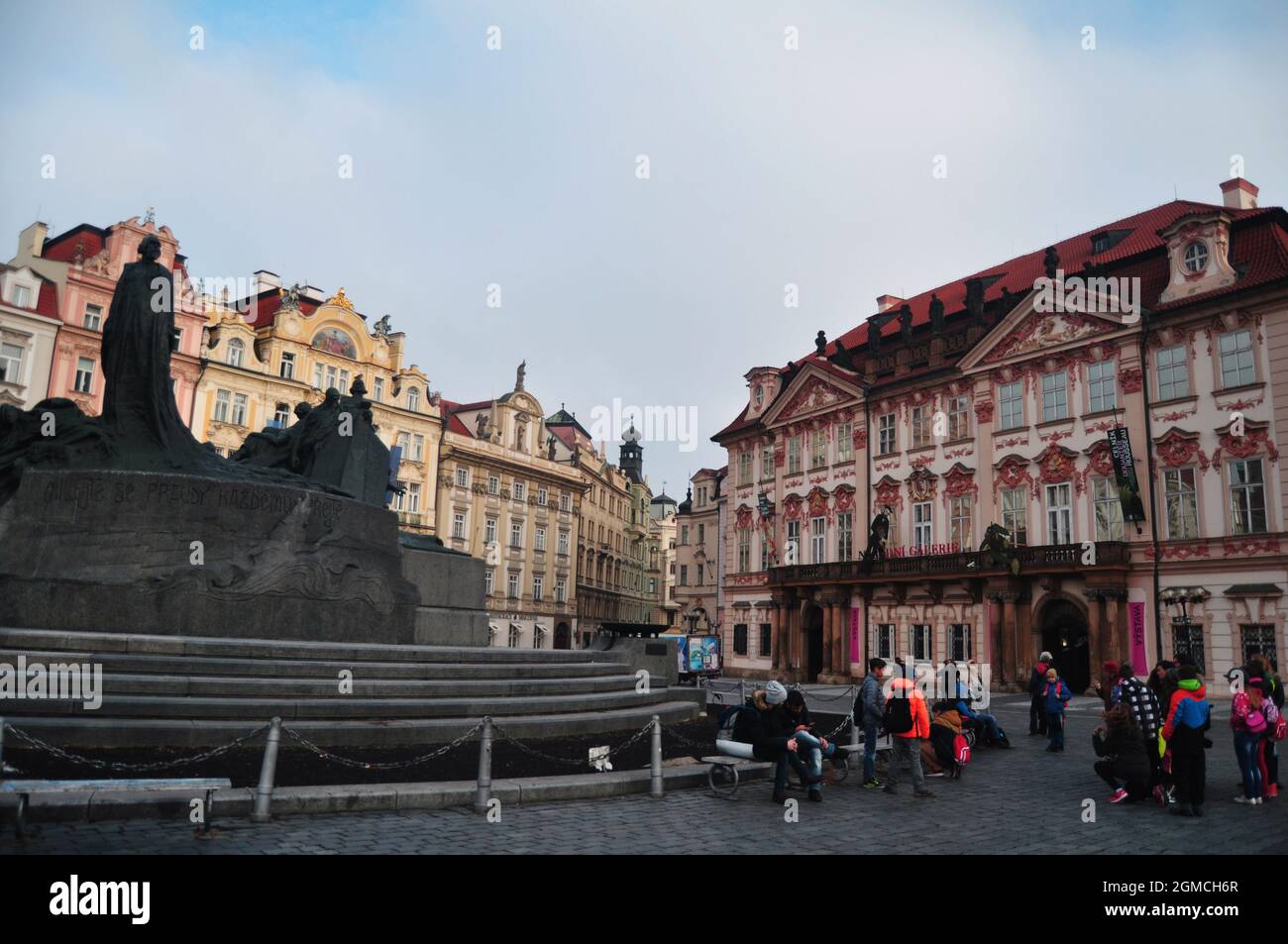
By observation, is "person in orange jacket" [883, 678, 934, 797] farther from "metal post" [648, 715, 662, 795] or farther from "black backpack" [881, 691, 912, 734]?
"metal post" [648, 715, 662, 795]

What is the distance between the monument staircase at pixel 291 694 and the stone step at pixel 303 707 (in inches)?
0.5

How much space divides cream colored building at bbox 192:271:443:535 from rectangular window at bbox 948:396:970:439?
2421cm

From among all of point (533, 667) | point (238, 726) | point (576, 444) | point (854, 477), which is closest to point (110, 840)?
point (238, 726)

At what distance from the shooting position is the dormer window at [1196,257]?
28750mm

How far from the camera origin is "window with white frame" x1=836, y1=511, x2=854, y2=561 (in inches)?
1544

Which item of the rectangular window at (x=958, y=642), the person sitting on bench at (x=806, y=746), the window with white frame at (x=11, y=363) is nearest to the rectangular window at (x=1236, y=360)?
the rectangular window at (x=958, y=642)

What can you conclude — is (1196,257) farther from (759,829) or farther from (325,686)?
(325,686)

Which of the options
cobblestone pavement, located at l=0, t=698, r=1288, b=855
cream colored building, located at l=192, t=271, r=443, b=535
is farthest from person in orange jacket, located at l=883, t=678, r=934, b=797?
cream colored building, located at l=192, t=271, r=443, b=535

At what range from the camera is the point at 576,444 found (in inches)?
2729

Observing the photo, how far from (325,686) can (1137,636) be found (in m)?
26.1

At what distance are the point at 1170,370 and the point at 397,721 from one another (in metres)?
27.4

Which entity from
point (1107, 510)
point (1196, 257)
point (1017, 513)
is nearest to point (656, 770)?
point (1107, 510)
